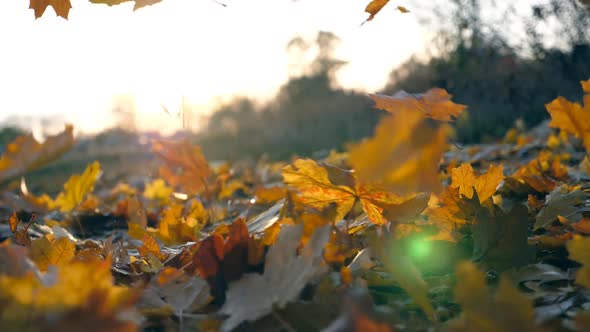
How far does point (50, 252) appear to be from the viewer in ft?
2.62

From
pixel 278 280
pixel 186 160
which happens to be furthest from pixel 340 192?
pixel 186 160

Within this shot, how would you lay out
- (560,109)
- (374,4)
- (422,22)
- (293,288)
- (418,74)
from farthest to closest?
(418,74) < (422,22) < (374,4) < (560,109) < (293,288)

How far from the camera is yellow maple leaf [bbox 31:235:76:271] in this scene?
0.78 m

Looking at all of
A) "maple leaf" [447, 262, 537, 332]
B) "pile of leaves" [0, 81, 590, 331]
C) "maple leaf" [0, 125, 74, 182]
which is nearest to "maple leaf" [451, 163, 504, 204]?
"pile of leaves" [0, 81, 590, 331]

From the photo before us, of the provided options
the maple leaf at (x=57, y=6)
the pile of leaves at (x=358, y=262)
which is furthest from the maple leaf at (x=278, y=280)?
the maple leaf at (x=57, y=6)

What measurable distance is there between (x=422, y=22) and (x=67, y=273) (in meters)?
6.40

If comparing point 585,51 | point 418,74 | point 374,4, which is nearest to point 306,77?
point 418,74

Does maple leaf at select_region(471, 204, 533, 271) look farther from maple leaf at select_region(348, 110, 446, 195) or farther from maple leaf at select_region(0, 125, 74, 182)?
maple leaf at select_region(0, 125, 74, 182)

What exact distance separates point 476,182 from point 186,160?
2.44ft

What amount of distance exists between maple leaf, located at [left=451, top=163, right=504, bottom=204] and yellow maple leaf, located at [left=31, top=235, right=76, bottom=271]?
0.63 m

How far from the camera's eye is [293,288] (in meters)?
0.58

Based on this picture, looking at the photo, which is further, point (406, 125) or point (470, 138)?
point (470, 138)

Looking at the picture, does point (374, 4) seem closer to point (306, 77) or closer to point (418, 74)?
point (418, 74)

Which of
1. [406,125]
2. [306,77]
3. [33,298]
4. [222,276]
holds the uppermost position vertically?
[406,125]
